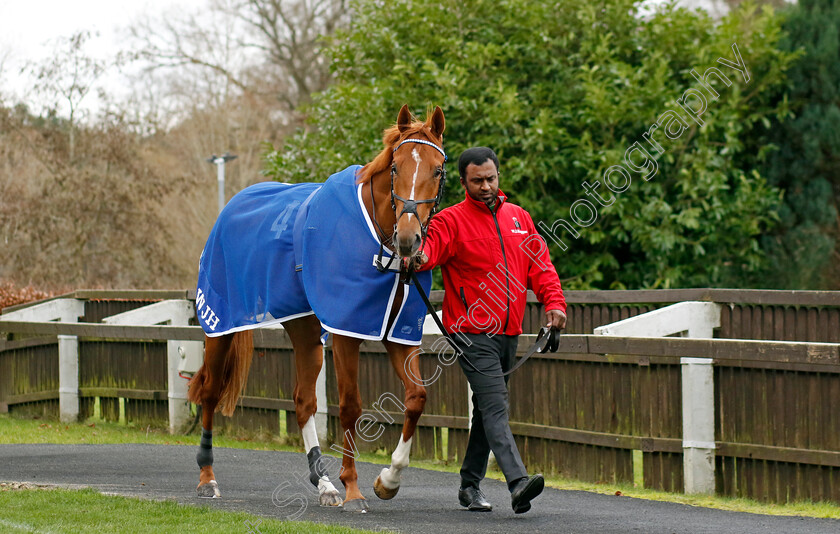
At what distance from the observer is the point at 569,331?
11000 millimetres

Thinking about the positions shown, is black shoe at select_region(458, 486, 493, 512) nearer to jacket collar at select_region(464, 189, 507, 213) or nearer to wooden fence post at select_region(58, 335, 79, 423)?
jacket collar at select_region(464, 189, 507, 213)

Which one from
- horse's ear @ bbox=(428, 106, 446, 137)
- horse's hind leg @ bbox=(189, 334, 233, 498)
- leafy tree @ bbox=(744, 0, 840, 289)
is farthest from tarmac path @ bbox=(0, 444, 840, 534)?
leafy tree @ bbox=(744, 0, 840, 289)

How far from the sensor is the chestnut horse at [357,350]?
5527 millimetres

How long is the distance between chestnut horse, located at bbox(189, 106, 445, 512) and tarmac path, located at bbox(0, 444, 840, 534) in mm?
232

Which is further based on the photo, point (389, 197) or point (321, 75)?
point (321, 75)

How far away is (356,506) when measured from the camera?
6086mm

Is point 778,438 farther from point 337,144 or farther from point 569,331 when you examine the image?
point 337,144

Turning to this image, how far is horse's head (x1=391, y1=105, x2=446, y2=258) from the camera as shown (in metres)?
5.31

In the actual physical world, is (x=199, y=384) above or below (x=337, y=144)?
below

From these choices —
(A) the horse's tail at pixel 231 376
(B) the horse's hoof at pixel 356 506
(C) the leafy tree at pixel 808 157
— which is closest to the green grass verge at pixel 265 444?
(B) the horse's hoof at pixel 356 506

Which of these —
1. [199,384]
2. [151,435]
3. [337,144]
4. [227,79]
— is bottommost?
[151,435]

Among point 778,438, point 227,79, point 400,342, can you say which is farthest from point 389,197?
point 227,79

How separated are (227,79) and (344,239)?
93.7ft

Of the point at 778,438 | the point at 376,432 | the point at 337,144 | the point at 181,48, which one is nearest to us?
the point at 778,438
